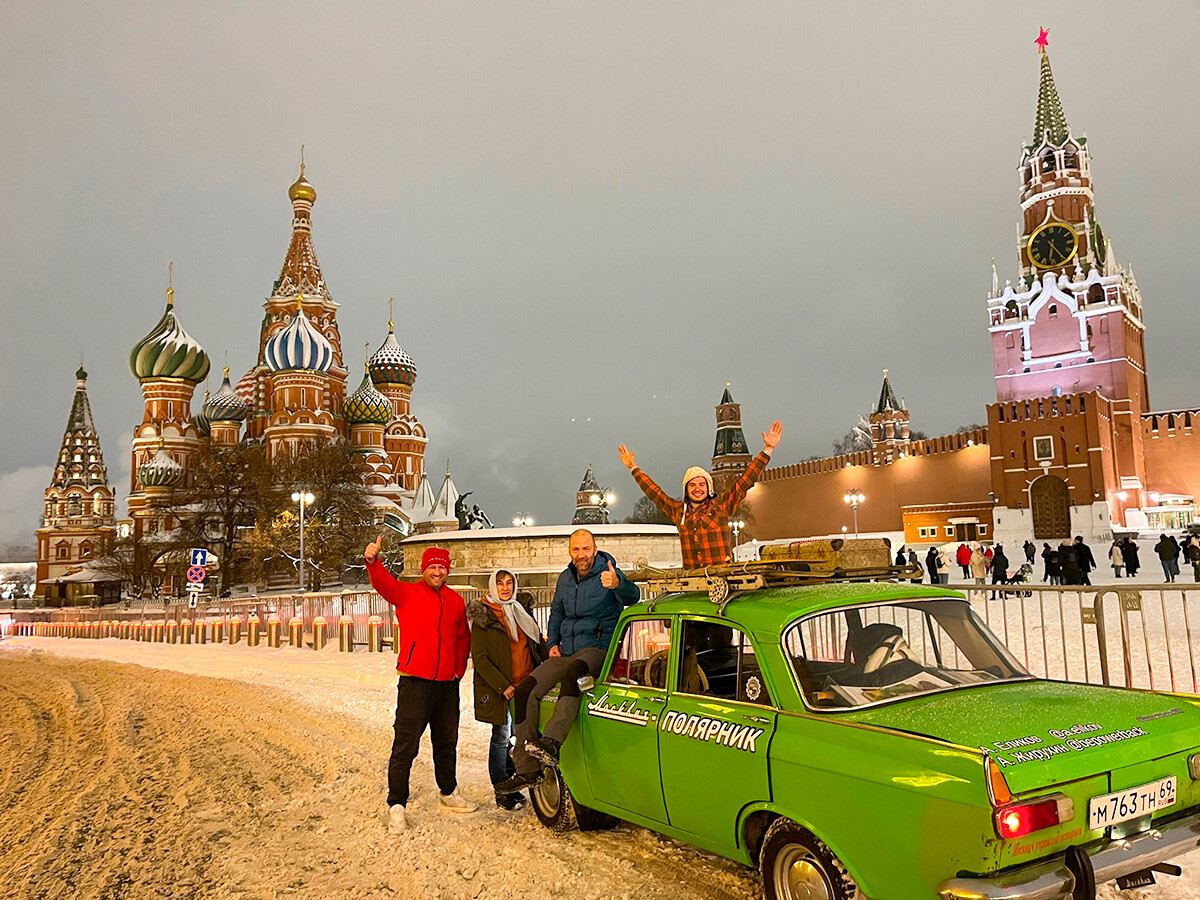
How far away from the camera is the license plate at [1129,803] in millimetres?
3168

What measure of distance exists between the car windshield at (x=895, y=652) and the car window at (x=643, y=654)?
0.90 metres

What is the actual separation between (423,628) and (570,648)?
1040 millimetres

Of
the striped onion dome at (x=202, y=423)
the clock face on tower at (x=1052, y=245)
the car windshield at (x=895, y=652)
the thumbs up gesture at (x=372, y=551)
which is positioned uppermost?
the clock face on tower at (x=1052, y=245)

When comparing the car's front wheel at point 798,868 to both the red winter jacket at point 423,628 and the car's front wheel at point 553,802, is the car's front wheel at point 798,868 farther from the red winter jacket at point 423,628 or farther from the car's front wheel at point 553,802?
the red winter jacket at point 423,628

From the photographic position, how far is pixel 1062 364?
63188mm

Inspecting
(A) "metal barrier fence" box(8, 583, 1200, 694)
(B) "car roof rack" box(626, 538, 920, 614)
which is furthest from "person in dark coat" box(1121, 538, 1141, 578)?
(B) "car roof rack" box(626, 538, 920, 614)

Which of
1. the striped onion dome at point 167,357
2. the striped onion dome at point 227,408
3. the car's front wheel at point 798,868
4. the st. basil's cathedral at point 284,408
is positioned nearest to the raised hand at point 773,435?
the car's front wheel at point 798,868

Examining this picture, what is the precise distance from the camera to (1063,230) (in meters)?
65.1

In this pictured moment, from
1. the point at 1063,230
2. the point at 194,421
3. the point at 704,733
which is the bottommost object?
the point at 704,733

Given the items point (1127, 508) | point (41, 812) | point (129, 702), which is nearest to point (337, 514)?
point (129, 702)

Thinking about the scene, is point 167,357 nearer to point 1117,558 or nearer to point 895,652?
point 1117,558

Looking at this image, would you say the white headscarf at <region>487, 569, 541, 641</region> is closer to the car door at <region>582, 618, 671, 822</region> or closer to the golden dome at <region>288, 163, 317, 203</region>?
the car door at <region>582, 618, 671, 822</region>

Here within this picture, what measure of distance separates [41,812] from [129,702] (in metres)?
5.86

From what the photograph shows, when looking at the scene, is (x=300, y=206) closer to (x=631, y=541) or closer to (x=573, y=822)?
(x=631, y=541)
